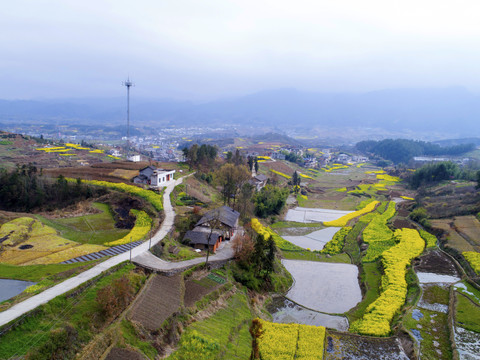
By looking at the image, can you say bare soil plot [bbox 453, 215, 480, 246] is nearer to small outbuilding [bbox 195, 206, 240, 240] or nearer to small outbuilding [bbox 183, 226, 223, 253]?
small outbuilding [bbox 195, 206, 240, 240]

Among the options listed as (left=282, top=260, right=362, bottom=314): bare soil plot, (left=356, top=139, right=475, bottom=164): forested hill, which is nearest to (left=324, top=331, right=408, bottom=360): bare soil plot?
(left=282, top=260, right=362, bottom=314): bare soil plot

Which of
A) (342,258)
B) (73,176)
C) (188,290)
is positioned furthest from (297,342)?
(73,176)

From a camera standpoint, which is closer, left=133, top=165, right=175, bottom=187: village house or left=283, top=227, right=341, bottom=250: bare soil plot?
left=283, top=227, right=341, bottom=250: bare soil plot

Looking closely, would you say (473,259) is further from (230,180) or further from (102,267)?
(102,267)

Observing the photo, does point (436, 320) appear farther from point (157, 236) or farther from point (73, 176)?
point (73, 176)

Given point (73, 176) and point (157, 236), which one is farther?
point (73, 176)

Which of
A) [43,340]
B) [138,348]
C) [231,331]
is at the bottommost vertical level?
[231,331]
